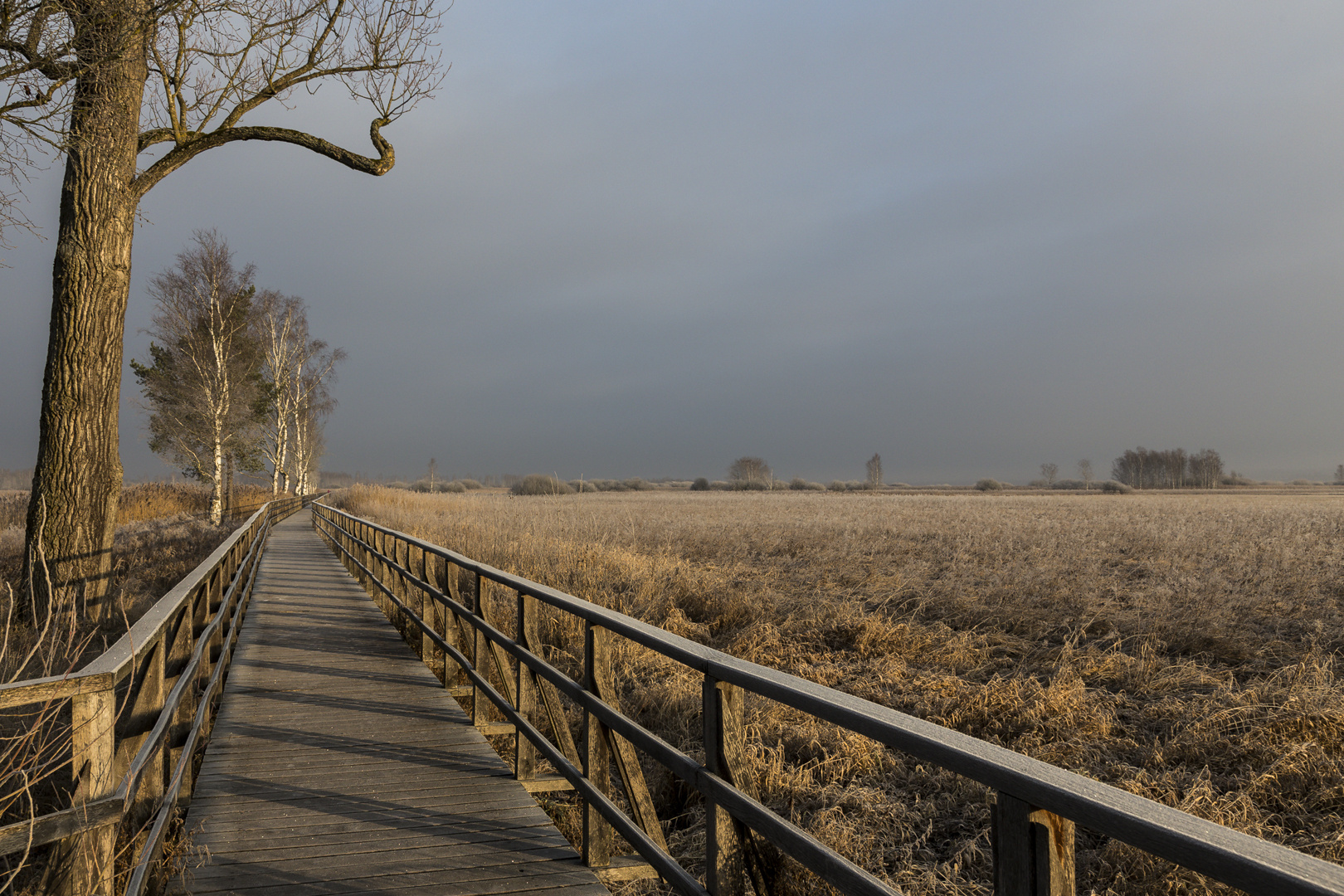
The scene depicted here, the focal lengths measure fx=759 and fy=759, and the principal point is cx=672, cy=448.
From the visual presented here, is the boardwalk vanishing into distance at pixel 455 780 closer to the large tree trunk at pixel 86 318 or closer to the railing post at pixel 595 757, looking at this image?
the railing post at pixel 595 757

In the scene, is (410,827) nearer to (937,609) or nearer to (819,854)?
(819,854)

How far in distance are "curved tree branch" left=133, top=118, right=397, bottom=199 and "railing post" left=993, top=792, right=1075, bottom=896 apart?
33.5ft

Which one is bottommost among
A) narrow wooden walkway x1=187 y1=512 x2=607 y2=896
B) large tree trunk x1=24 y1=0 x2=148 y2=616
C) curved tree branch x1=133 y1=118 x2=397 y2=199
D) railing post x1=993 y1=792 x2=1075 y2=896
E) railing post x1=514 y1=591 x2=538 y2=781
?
narrow wooden walkway x1=187 y1=512 x2=607 y2=896

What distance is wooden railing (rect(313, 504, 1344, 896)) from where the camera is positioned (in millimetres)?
1121

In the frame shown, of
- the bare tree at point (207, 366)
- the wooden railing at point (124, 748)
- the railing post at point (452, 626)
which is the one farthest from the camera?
the bare tree at point (207, 366)

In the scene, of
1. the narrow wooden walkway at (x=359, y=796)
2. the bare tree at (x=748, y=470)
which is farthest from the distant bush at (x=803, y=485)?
the narrow wooden walkway at (x=359, y=796)

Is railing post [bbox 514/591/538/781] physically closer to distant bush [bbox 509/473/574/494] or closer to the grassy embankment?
the grassy embankment

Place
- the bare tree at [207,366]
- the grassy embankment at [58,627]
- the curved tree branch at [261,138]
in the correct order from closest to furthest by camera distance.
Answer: the grassy embankment at [58,627] < the curved tree branch at [261,138] < the bare tree at [207,366]

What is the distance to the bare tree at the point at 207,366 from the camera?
84.7ft

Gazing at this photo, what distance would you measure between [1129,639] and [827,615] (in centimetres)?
311

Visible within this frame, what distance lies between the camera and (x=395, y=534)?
890cm

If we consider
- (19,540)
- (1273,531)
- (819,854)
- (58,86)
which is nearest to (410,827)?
(819,854)

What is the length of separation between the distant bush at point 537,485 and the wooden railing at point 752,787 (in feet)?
164

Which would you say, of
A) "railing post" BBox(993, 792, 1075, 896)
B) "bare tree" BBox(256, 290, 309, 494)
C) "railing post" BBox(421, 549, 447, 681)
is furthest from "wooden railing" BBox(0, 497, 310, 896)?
"bare tree" BBox(256, 290, 309, 494)
